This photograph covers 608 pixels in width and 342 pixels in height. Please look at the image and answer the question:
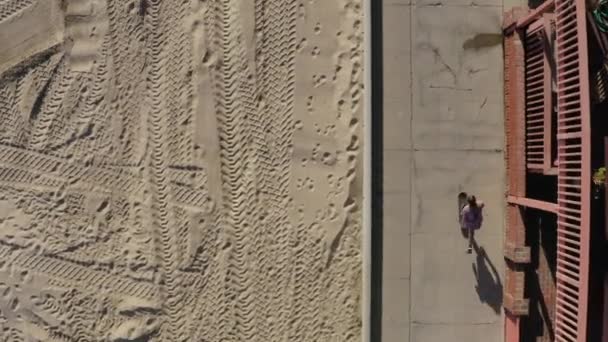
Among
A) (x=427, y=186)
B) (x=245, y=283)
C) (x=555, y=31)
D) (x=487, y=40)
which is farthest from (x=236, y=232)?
(x=555, y=31)

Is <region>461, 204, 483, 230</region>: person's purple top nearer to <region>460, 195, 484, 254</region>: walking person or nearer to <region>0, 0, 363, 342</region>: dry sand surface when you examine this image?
<region>460, 195, 484, 254</region>: walking person

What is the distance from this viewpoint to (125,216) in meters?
4.77

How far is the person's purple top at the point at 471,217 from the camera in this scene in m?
4.18

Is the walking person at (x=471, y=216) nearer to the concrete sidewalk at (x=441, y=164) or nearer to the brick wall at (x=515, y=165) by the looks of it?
the concrete sidewalk at (x=441, y=164)

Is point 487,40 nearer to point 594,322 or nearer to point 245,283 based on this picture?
point 594,322

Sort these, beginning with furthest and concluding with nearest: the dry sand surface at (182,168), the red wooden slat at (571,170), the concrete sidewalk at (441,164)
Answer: the dry sand surface at (182,168)
the concrete sidewalk at (441,164)
the red wooden slat at (571,170)

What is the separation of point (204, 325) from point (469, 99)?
2721mm

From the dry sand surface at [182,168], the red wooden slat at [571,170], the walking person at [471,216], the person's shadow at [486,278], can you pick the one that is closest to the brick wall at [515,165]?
the person's shadow at [486,278]

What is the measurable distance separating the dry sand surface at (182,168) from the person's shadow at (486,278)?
0.93 m

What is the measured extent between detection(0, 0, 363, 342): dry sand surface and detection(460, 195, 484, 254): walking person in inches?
34.5

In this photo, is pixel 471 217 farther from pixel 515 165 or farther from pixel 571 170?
pixel 571 170

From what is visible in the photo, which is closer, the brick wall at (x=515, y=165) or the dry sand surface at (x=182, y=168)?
the brick wall at (x=515, y=165)

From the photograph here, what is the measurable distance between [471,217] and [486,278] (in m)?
0.51

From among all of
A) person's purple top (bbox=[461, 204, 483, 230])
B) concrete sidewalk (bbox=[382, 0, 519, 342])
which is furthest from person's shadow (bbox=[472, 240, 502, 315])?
person's purple top (bbox=[461, 204, 483, 230])
